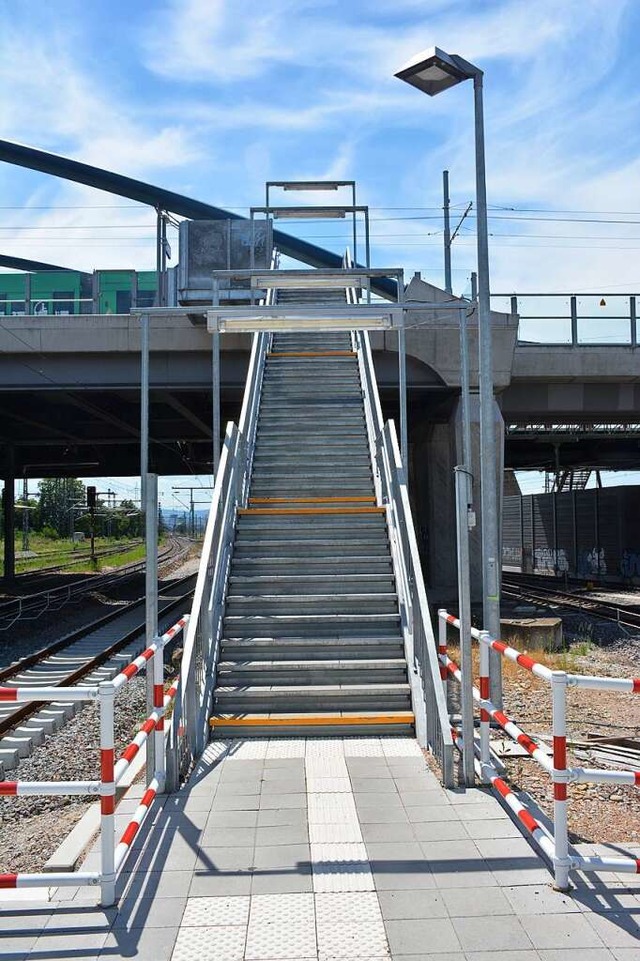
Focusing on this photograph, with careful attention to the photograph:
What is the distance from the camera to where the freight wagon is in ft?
94.6

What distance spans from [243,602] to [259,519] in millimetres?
1918

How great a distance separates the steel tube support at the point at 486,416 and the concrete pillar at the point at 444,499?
11.7 metres

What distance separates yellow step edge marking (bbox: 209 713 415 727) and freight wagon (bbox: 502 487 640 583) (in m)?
23.3

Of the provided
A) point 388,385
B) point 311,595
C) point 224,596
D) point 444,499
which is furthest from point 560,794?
point 444,499

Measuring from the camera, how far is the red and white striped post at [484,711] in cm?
596

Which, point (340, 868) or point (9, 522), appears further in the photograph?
point (9, 522)

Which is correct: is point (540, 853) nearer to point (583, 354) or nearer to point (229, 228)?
Answer: point (229, 228)

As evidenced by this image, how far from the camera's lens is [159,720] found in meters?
5.78

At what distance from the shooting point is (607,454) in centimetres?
3578

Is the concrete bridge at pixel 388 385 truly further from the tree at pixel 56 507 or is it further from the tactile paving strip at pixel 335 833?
the tree at pixel 56 507

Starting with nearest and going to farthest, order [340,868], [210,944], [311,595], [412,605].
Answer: [210,944]
[340,868]
[412,605]
[311,595]

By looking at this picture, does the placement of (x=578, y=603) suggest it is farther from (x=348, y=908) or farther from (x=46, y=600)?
(x=348, y=908)

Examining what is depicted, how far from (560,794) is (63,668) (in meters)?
11.0

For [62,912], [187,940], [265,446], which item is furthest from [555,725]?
[265,446]
